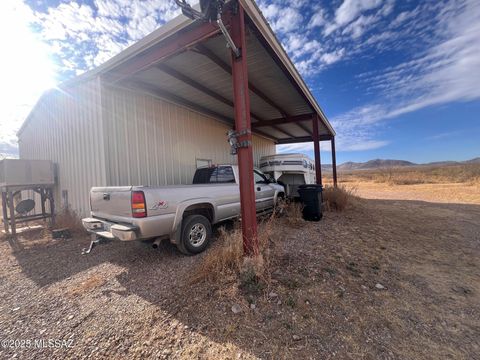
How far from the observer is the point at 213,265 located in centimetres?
313

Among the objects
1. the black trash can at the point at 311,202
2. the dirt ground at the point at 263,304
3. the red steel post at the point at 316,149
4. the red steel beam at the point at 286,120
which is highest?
the red steel beam at the point at 286,120

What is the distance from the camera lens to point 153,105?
7.35m

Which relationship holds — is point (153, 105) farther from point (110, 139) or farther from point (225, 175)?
point (225, 175)

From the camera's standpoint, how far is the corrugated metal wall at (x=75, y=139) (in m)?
6.18

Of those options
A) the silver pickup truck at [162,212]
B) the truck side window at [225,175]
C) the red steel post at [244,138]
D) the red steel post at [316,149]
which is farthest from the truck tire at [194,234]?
the red steel post at [316,149]

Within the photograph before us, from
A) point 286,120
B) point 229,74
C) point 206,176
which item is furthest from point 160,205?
point 286,120

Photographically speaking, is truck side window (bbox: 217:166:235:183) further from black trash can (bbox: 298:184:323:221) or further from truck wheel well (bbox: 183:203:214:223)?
black trash can (bbox: 298:184:323:221)

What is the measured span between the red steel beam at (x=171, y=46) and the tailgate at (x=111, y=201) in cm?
317

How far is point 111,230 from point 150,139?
4.52 metres

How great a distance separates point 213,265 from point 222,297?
55cm

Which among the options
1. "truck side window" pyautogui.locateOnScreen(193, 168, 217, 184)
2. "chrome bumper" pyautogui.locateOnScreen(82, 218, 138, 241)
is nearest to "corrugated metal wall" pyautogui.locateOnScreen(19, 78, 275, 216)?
"truck side window" pyautogui.locateOnScreen(193, 168, 217, 184)

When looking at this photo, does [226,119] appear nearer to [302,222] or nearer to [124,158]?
[124,158]

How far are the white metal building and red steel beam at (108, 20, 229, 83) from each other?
0.02 meters

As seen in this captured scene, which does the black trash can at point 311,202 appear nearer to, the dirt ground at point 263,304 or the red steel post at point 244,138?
the dirt ground at point 263,304
